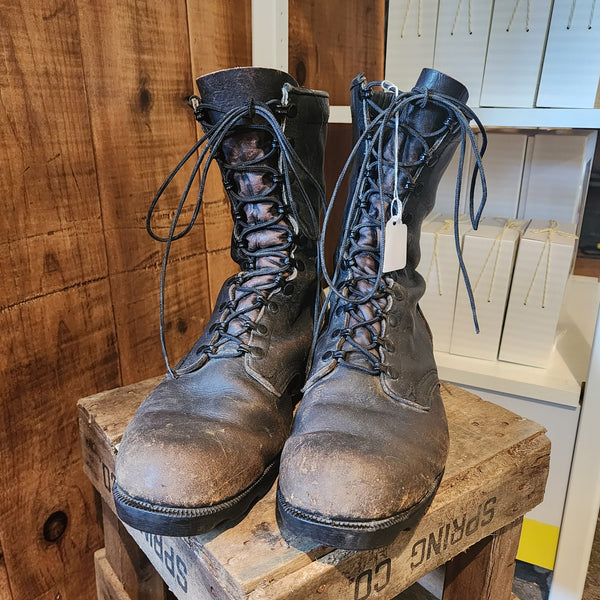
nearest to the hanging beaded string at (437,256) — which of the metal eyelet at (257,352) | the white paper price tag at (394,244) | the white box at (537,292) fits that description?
the white box at (537,292)

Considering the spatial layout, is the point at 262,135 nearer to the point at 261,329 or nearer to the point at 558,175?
A: the point at 261,329

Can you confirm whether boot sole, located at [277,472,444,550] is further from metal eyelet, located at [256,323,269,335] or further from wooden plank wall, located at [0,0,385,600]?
wooden plank wall, located at [0,0,385,600]

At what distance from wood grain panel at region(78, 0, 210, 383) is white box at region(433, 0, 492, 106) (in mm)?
362

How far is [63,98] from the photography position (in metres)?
0.66

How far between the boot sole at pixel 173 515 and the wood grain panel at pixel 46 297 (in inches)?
12.9

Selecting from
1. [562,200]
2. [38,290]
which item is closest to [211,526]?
[38,290]

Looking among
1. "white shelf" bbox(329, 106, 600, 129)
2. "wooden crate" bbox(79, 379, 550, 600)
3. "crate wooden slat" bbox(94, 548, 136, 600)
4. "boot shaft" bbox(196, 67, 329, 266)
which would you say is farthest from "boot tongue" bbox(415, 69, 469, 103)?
"crate wooden slat" bbox(94, 548, 136, 600)

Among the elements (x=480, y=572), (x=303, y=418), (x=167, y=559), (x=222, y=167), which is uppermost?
(x=222, y=167)

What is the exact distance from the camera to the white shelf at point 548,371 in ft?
2.64

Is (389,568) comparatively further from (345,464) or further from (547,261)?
(547,261)

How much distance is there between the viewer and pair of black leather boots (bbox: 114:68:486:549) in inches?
16.3

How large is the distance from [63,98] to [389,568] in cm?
63

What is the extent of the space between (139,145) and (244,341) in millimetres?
360

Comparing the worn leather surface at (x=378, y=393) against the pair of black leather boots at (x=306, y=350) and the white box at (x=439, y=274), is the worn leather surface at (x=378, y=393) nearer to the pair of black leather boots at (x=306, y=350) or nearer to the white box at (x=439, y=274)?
the pair of black leather boots at (x=306, y=350)
